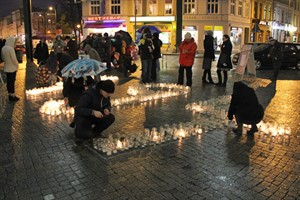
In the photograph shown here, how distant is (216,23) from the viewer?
42438 mm

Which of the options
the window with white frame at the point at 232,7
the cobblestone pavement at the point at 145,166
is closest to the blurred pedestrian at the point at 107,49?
the cobblestone pavement at the point at 145,166

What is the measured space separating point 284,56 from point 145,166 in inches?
686

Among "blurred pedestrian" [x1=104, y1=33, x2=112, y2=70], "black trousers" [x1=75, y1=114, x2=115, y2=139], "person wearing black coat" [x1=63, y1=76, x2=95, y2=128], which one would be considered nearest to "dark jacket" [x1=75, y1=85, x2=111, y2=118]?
"black trousers" [x1=75, y1=114, x2=115, y2=139]

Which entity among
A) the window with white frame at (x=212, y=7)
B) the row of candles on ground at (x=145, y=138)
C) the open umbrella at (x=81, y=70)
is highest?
the window with white frame at (x=212, y=7)

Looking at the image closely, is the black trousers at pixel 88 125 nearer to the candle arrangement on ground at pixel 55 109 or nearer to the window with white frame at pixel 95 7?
the candle arrangement on ground at pixel 55 109

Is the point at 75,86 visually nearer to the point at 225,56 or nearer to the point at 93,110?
the point at 93,110

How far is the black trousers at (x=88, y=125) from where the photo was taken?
6113mm

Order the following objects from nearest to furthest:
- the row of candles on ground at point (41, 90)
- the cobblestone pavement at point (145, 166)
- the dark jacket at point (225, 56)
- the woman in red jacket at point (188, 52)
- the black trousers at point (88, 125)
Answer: the cobblestone pavement at point (145, 166) → the black trousers at point (88, 125) → the row of candles on ground at point (41, 90) → the woman in red jacket at point (188, 52) → the dark jacket at point (225, 56)

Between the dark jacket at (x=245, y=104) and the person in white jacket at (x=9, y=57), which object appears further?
the person in white jacket at (x=9, y=57)

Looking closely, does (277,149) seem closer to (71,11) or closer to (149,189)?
(149,189)

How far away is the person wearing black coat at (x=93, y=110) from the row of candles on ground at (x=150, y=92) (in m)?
3.25

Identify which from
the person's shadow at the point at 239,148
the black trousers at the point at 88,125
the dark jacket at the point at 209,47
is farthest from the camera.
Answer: the dark jacket at the point at 209,47

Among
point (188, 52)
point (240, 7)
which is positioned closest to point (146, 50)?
point (188, 52)

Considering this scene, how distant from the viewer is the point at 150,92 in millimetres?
11219
